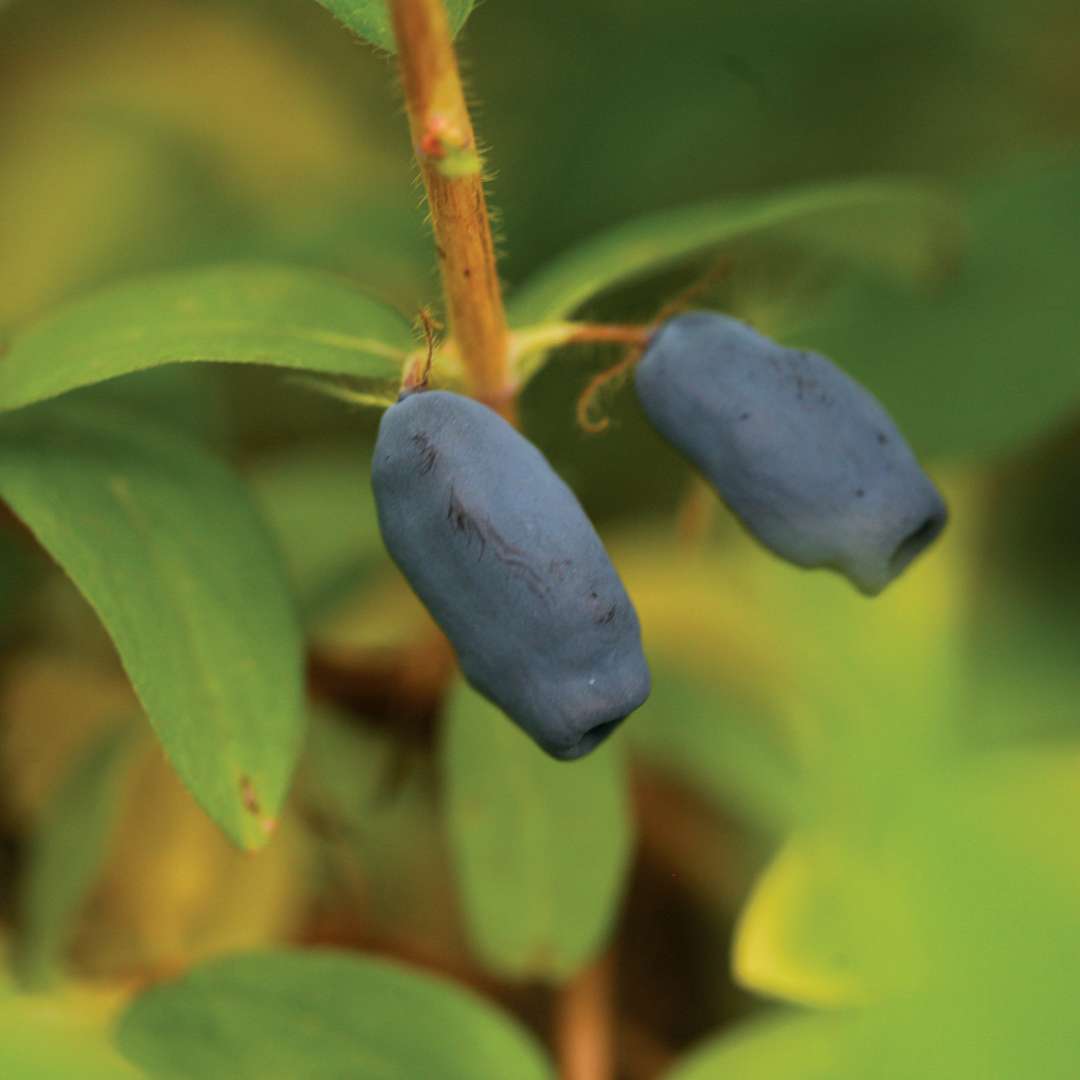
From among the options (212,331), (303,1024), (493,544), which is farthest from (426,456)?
(303,1024)

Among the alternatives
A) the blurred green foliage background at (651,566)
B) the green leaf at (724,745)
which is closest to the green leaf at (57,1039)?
the blurred green foliage background at (651,566)

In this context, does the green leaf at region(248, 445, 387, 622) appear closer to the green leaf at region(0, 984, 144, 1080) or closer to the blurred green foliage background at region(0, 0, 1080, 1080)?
the blurred green foliage background at region(0, 0, 1080, 1080)

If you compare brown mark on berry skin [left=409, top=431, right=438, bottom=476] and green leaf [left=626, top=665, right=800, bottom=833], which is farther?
green leaf [left=626, top=665, right=800, bottom=833]

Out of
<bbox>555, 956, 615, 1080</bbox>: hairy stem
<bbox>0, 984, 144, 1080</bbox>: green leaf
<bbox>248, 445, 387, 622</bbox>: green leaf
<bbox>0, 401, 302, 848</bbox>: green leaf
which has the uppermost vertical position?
<bbox>0, 401, 302, 848</bbox>: green leaf

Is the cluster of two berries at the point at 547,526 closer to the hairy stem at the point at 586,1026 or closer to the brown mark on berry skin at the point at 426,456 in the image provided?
the brown mark on berry skin at the point at 426,456

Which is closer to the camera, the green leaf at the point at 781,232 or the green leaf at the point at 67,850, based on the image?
the green leaf at the point at 781,232

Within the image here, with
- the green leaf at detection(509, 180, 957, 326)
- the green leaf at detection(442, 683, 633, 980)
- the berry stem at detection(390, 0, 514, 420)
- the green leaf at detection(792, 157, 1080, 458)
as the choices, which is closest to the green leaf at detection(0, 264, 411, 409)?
the berry stem at detection(390, 0, 514, 420)

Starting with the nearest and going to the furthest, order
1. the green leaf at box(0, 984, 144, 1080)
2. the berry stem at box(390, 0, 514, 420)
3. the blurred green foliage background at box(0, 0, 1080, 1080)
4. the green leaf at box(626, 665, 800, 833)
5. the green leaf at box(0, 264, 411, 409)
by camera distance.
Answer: the berry stem at box(390, 0, 514, 420), the green leaf at box(0, 264, 411, 409), the blurred green foliage background at box(0, 0, 1080, 1080), the green leaf at box(0, 984, 144, 1080), the green leaf at box(626, 665, 800, 833)
